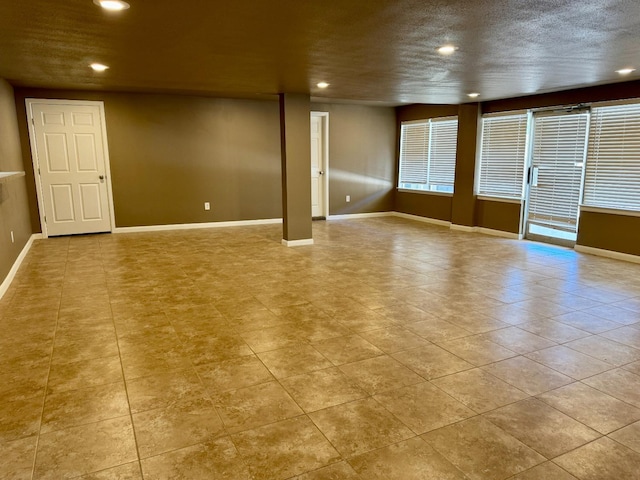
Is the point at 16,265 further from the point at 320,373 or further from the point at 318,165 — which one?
the point at 318,165

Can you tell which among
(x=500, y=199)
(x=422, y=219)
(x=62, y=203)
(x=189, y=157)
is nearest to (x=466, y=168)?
(x=500, y=199)

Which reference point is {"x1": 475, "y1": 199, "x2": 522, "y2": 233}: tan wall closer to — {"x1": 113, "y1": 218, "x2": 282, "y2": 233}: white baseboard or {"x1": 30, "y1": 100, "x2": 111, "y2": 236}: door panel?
{"x1": 113, "y1": 218, "x2": 282, "y2": 233}: white baseboard

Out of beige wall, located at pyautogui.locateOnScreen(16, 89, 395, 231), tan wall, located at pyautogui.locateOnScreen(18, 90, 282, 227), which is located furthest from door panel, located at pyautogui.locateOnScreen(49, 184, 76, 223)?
tan wall, located at pyautogui.locateOnScreen(18, 90, 282, 227)

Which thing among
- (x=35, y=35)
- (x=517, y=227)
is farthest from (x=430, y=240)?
(x=35, y=35)

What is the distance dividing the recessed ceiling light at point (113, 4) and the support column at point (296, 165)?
362cm

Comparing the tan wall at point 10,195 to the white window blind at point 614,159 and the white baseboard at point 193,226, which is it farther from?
the white window blind at point 614,159

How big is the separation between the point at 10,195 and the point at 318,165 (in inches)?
207

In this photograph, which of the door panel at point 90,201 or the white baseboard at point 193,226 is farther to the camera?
the white baseboard at point 193,226

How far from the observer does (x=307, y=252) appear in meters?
6.06

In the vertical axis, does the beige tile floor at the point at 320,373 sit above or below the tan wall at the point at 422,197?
below

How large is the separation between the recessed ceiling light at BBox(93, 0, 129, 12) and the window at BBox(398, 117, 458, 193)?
21.6 ft

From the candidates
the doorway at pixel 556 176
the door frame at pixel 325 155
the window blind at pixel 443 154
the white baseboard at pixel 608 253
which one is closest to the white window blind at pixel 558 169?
the doorway at pixel 556 176

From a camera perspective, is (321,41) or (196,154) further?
(196,154)

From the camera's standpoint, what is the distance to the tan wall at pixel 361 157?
8.88m
